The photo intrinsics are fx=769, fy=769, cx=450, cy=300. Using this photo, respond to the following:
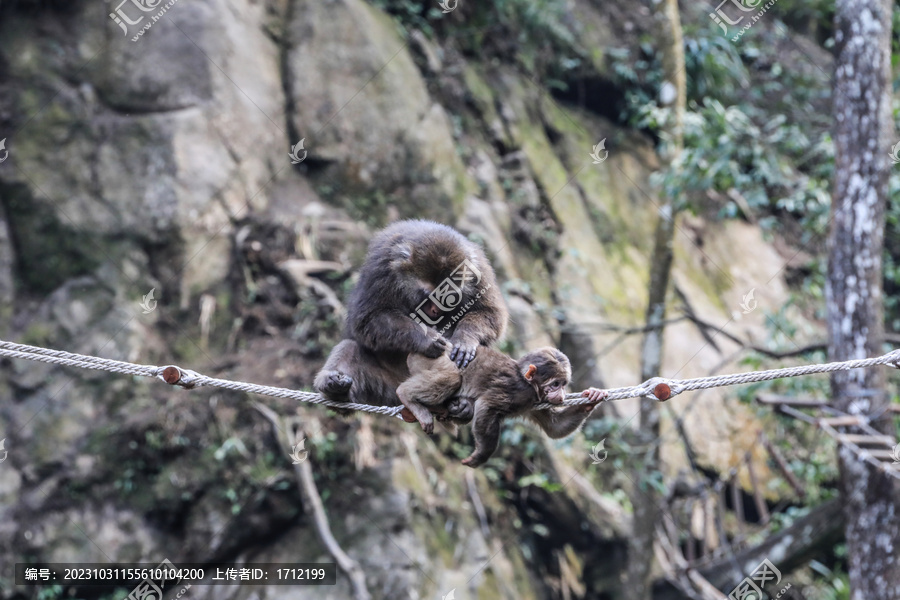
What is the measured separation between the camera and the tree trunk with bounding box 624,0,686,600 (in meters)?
7.65

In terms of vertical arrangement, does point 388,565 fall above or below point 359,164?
below

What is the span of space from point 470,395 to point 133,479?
526 centimetres

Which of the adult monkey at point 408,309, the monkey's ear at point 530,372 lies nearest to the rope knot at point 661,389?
the monkey's ear at point 530,372

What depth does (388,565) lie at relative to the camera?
741 cm

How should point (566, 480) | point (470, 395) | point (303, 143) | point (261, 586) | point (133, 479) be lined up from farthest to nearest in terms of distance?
point (303, 143) → point (566, 480) → point (133, 479) → point (261, 586) → point (470, 395)

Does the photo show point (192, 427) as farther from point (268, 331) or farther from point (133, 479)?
point (268, 331)

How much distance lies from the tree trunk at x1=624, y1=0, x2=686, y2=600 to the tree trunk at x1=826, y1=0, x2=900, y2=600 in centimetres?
159

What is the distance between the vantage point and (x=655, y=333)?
7984mm

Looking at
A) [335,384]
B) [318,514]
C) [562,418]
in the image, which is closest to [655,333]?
Answer: [318,514]

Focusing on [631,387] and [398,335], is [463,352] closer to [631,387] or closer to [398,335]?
[398,335]

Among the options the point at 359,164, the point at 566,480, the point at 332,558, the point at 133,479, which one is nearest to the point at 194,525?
the point at 133,479

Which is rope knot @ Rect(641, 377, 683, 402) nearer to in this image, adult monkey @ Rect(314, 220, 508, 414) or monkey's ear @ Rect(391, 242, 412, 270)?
adult monkey @ Rect(314, 220, 508, 414)

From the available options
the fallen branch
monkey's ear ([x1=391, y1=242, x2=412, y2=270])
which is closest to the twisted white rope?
monkey's ear ([x1=391, y1=242, x2=412, y2=270])

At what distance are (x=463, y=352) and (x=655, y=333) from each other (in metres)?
4.24
